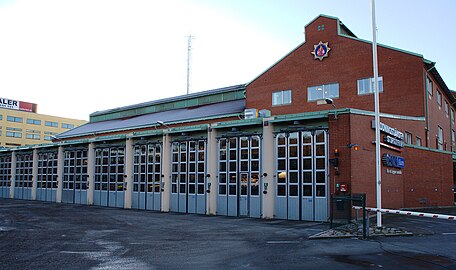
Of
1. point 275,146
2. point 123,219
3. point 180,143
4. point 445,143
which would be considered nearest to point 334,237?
point 275,146

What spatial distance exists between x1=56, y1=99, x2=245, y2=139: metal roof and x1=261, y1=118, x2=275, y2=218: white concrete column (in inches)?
583

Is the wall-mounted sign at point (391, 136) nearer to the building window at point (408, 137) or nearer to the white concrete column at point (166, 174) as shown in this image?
the building window at point (408, 137)

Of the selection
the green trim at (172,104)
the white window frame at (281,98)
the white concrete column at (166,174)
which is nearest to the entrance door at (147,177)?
the white concrete column at (166,174)

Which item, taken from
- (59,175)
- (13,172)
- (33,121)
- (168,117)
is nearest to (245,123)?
(59,175)

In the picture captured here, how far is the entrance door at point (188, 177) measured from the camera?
26.6 meters

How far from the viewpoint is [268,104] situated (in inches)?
1507

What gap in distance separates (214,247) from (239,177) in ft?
38.6

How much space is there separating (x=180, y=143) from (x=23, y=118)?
338ft

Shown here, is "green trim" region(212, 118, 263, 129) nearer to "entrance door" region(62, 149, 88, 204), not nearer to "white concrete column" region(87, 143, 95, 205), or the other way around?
"white concrete column" region(87, 143, 95, 205)

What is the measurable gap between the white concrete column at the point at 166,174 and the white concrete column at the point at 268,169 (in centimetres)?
800

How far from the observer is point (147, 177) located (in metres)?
30.0

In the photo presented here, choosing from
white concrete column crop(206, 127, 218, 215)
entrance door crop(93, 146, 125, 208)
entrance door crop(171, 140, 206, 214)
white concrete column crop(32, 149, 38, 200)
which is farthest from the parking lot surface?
white concrete column crop(32, 149, 38, 200)

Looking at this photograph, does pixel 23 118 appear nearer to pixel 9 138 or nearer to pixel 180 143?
pixel 9 138

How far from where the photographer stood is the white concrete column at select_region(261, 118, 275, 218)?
22922mm
